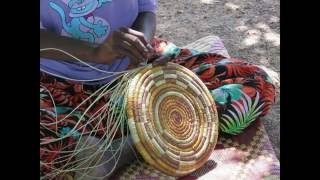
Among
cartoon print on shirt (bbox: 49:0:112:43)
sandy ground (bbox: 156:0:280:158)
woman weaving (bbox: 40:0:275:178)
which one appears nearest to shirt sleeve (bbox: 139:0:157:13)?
woman weaving (bbox: 40:0:275:178)

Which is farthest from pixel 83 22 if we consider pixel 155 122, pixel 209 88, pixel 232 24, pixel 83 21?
pixel 232 24

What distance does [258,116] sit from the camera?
6.71 feet

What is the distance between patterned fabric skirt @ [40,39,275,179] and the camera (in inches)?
65.3

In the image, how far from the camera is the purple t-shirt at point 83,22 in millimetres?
1711

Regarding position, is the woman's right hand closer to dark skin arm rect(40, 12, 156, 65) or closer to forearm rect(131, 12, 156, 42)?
dark skin arm rect(40, 12, 156, 65)

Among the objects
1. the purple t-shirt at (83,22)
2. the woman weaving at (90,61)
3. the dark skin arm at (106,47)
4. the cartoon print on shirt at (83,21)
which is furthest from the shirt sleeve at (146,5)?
the dark skin arm at (106,47)

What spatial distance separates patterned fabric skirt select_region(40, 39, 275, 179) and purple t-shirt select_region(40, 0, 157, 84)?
0.04 metres

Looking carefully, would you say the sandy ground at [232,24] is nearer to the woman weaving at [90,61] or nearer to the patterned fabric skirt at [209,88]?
the patterned fabric skirt at [209,88]

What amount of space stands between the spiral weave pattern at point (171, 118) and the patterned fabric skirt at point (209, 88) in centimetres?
12

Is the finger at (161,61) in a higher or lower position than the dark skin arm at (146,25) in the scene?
lower
